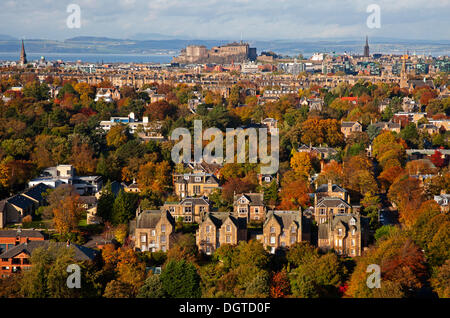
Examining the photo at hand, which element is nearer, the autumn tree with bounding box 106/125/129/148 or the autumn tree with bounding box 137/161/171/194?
the autumn tree with bounding box 137/161/171/194

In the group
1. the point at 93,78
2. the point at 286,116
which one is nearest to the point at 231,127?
the point at 286,116

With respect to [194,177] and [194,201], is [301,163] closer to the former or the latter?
[194,177]

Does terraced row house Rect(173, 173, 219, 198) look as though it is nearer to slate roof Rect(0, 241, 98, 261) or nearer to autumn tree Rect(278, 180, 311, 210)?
autumn tree Rect(278, 180, 311, 210)

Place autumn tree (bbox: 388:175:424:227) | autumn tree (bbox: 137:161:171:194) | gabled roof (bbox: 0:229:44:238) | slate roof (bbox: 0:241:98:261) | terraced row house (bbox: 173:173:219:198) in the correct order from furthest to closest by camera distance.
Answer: autumn tree (bbox: 137:161:171:194), terraced row house (bbox: 173:173:219:198), autumn tree (bbox: 388:175:424:227), gabled roof (bbox: 0:229:44:238), slate roof (bbox: 0:241:98:261)

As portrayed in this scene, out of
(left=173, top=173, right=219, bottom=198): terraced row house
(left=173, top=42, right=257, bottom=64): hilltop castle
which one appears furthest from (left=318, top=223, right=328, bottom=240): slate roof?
(left=173, top=42, right=257, bottom=64): hilltop castle

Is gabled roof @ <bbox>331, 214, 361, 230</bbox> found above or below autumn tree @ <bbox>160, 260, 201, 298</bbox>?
above

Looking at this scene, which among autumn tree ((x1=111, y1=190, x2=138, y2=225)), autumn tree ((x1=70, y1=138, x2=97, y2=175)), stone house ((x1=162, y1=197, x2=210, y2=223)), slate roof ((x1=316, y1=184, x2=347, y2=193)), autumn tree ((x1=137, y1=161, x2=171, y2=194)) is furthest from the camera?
autumn tree ((x1=70, y1=138, x2=97, y2=175))

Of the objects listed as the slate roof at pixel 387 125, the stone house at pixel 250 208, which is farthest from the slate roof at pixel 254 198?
the slate roof at pixel 387 125

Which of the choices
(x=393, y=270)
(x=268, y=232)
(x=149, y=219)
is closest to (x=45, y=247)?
(x=149, y=219)
